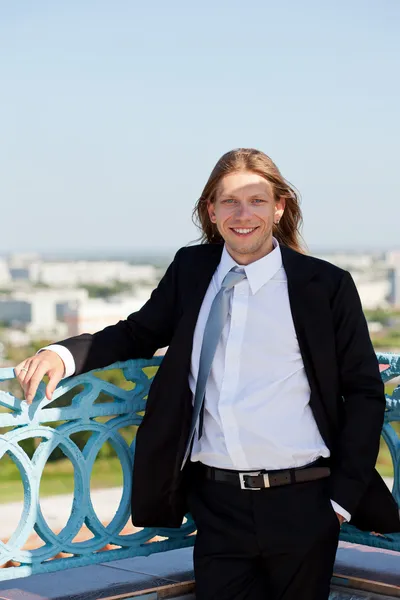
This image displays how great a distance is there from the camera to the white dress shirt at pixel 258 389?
2602mm

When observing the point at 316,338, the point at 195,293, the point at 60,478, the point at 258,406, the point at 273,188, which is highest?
the point at 273,188

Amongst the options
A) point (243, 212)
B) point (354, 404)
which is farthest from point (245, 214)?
point (354, 404)

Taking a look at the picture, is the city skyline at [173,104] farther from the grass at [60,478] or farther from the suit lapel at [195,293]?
the suit lapel at [195,293]

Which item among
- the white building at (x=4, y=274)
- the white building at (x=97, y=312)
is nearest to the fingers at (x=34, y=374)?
the white building at (x=97, y=312)

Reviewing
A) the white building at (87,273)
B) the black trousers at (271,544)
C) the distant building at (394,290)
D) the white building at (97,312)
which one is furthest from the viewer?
the white building at (87,273)

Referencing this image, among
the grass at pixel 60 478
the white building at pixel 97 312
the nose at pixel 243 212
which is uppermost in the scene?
the white building at pixel 97 312

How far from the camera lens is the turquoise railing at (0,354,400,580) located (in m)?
2.71

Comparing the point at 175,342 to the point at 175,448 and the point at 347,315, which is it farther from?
the point at 347,315

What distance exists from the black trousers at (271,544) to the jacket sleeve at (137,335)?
0.46 meters

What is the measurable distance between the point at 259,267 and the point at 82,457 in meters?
0.73

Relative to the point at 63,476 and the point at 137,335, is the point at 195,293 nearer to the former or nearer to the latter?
the point at 137,335

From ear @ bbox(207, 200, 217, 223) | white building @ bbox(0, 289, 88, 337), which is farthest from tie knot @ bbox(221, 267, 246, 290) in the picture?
white building @ bbox(0, 289, 88, 337)

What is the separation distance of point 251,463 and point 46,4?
93264 mm

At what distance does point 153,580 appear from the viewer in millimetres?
2934
